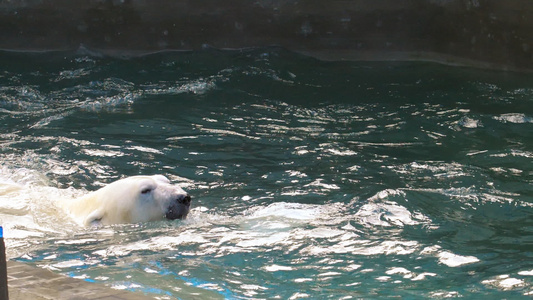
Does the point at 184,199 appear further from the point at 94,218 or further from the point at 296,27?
the point at 296,27

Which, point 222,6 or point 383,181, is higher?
point 222,6

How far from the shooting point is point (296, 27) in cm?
1255

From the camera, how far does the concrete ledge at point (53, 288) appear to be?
3.56m

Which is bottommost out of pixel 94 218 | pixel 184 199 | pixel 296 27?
pixel 94 218

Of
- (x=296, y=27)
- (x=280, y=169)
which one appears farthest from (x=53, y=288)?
(x=296, y=27)

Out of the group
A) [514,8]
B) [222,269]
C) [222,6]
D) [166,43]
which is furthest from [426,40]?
[222,269]

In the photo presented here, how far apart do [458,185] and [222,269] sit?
269 cm

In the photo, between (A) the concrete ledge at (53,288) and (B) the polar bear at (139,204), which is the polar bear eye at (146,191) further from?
(A) the concrete ledge at (53,288)

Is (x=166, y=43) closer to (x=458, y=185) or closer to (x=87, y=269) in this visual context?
(x=458, y=185)

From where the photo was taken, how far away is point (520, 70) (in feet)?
36.9

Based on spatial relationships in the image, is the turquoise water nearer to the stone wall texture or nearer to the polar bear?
the polar bear

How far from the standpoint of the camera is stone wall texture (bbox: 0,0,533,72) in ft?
37.9

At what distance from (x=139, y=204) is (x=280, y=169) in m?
1.75

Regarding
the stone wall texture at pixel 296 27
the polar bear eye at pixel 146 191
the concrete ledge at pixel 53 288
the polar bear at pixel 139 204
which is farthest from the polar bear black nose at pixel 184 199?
the stone wall texture at pixel 296 27
